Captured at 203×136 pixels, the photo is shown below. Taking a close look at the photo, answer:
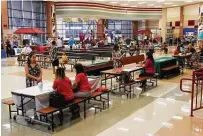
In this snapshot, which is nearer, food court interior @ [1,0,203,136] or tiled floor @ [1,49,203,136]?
tiled floor @ [1,49,203,136]

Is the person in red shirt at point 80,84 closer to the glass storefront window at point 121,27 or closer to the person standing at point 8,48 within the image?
the person standing at point 8,48

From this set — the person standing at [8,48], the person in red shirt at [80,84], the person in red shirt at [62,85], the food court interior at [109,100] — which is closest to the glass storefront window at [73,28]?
the person standing at [8,48]

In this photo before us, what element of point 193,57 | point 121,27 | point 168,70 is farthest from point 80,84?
point 121,27

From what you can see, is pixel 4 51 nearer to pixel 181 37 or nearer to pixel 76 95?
pixel 76 95

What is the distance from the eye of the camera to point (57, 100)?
454 centimetres

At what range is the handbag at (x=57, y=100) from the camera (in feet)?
14.9

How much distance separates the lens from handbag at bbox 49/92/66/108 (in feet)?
14.9

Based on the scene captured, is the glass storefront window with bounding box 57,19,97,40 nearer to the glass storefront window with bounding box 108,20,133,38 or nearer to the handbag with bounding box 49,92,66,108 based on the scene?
the glass storefront window with bounding box 108,20,133,38

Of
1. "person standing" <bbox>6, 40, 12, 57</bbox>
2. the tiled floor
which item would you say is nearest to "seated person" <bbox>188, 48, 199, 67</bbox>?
the tiled floor

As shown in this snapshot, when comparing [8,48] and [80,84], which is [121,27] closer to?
[8,48]

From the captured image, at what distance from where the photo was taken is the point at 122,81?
25.6 feet

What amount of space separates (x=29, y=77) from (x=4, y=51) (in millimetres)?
14185

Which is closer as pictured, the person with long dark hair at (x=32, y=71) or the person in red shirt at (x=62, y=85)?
the person in red shirt at (x=62, y=85)

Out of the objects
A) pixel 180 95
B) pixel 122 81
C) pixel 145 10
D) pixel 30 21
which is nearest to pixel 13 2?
pixel 30 21
